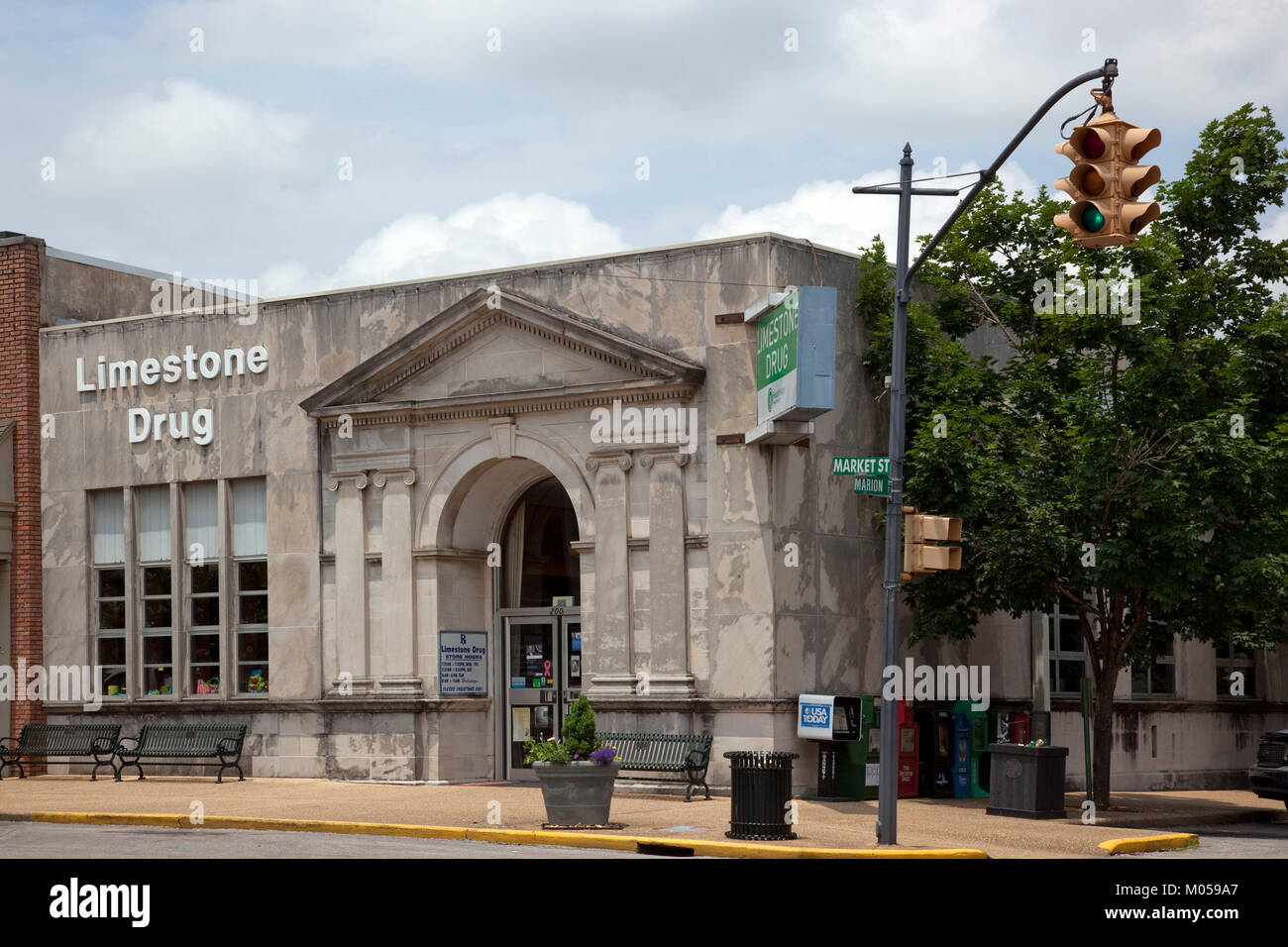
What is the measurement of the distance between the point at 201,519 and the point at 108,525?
1.92 metres

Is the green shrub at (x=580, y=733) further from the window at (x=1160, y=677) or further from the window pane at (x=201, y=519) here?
the window at (x=1160, y=677)

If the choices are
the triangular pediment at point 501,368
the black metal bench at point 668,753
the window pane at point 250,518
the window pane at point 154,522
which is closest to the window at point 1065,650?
the black metal bench at point 668,753

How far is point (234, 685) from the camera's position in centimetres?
2627

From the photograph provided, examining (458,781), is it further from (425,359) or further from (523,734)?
(425,359)

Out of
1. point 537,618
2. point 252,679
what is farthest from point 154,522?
point 537,618

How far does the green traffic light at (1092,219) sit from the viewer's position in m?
11.9

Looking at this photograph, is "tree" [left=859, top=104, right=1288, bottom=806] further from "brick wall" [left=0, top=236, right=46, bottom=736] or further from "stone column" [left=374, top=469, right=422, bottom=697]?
"brick wall" [left=0, top=236, right=46, bottom=736]

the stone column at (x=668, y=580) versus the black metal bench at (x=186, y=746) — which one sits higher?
the stone column at (x=668, y=580)

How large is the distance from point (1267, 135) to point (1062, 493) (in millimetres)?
6000

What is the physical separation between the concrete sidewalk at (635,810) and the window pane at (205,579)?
301cm

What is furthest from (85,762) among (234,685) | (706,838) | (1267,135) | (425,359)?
(1267,135)

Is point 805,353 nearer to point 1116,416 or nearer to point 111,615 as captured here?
point 1116,416

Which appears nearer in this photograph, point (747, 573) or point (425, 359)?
point (747, 573)

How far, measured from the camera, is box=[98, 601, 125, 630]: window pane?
27.6 meters
